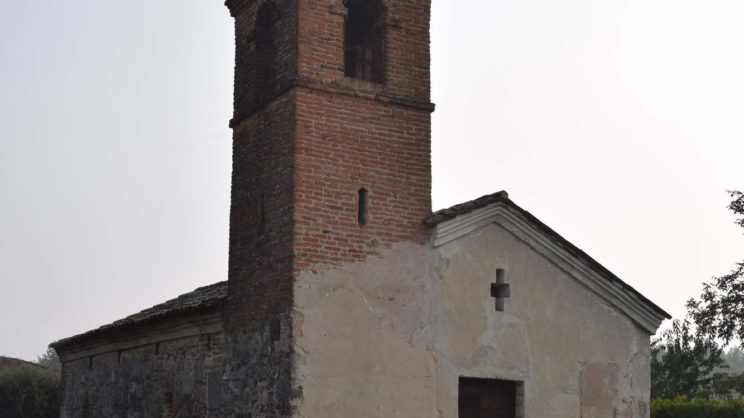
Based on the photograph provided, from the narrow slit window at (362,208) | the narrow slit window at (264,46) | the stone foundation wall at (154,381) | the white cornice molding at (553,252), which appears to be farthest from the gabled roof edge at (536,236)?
the stone foundation wall at (154,381)

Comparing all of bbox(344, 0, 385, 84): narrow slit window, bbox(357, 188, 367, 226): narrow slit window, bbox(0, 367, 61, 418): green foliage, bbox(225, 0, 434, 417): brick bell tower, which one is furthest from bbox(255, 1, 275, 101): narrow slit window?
bbox(0, 367, 61, 418): green foliage

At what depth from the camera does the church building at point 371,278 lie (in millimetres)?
11297

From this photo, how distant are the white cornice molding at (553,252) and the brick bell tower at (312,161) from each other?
0.42m

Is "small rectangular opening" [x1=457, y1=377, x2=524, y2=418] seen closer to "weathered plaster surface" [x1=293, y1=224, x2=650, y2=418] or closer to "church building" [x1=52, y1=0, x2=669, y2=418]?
"church building" [x1=52, y1=0, x2=669, y2=418]

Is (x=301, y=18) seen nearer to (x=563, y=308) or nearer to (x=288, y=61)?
(x=288, y=61)

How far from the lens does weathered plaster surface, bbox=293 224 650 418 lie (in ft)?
36.6

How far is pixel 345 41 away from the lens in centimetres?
1334

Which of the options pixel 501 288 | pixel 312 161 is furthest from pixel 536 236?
pixel 312 161

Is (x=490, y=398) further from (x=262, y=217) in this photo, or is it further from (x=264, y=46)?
(x=264, y=46)

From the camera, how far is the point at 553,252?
41.9 ft

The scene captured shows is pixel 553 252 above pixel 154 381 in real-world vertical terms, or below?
above

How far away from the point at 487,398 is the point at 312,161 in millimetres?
3578

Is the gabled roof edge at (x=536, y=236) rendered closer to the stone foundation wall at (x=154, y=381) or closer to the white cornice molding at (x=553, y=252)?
the white cornice molding at (x=553, y=252)

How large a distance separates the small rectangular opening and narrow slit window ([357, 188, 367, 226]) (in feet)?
7.32
